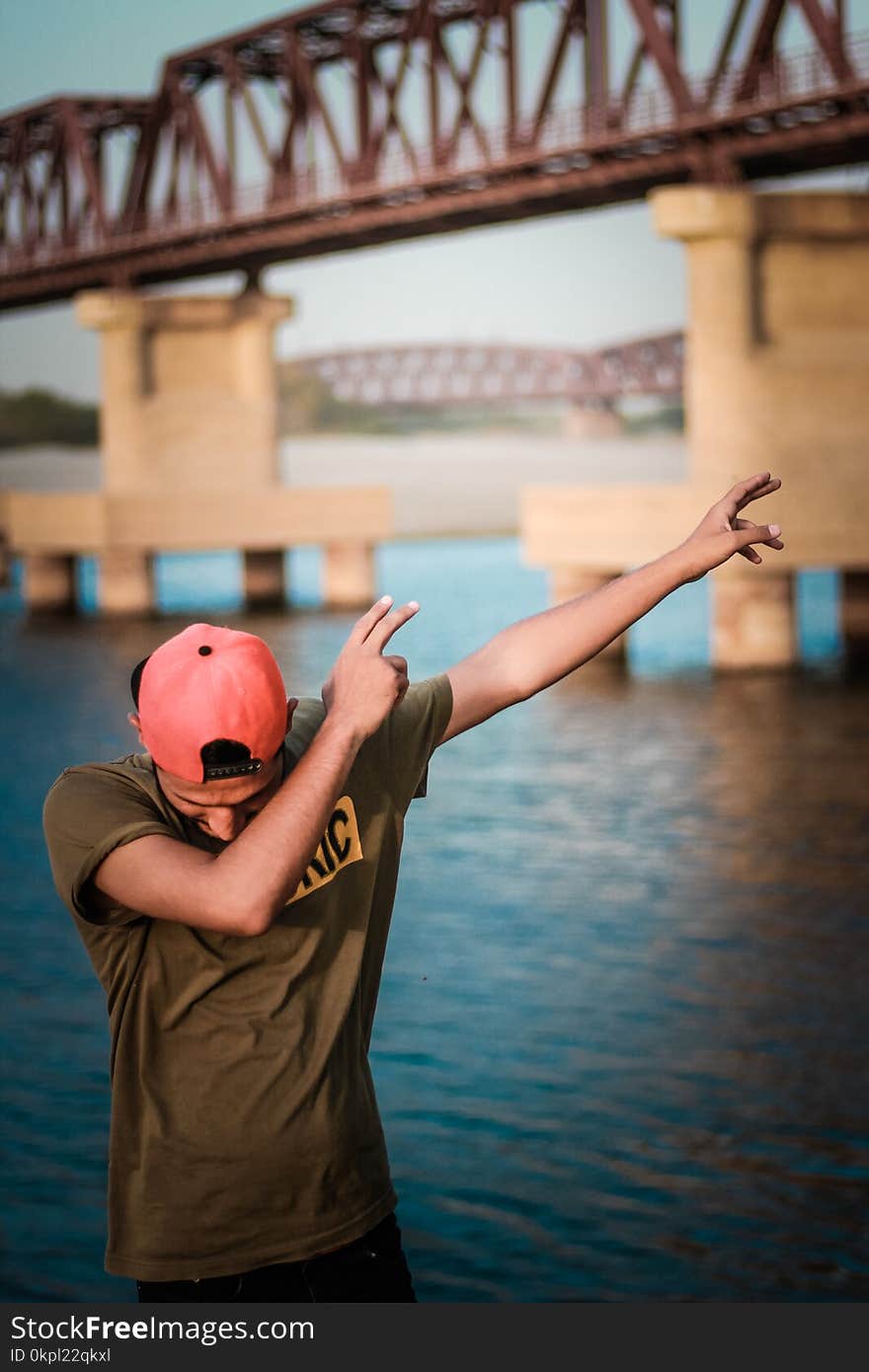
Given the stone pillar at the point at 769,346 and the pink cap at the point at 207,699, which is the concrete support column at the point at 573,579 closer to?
the stone pillar at the point at 769,346

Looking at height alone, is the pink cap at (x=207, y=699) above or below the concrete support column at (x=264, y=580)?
above

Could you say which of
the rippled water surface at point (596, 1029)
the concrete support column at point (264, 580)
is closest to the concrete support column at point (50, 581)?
the concrete support column at point (264, 580)

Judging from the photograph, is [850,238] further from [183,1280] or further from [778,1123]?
[183,1280]

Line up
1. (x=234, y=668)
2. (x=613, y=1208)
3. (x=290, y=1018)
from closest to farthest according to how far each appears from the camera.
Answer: (x=234, y=668) < (x=290, y=1018) < (x=613, y=1208)

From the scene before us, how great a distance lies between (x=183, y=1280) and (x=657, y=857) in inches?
499

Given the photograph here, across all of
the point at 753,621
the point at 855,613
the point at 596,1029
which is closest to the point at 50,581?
the point at 855,613

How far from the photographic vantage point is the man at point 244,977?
2.57 metres

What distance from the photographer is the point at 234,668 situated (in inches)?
98.5

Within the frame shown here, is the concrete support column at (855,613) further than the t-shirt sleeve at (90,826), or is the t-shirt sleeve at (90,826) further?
the concrete support column at (855,613)

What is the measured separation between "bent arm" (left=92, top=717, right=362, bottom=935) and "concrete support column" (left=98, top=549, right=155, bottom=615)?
40.3 meters

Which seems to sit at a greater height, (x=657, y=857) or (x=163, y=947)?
(x=163, y=947)

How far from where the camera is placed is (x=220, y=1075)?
271cm

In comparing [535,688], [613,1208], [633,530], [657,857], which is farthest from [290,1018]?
[633,530]

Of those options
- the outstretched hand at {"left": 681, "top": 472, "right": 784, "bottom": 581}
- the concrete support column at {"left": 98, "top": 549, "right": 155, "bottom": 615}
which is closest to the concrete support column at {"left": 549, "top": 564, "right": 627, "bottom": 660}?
the concrete support column at {"left": 98, "top": 549, "right": 155, "bottom": 615}
